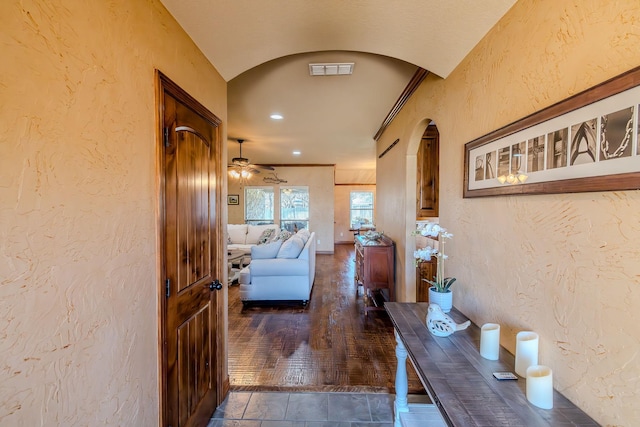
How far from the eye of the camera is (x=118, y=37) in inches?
41.3

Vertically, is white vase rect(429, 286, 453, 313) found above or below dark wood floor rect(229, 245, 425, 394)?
above

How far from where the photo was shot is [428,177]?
136 inches

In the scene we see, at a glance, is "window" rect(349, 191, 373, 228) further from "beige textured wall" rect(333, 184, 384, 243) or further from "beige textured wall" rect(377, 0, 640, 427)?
"beige textured wall" rect(377, 0, 640, 427)

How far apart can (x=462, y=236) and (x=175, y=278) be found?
168 cm

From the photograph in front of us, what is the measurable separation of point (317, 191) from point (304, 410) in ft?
21.2

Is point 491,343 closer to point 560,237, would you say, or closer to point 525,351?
point 525,351

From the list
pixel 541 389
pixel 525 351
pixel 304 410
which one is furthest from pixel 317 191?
pixel 541 389

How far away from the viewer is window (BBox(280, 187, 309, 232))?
817 centimetres

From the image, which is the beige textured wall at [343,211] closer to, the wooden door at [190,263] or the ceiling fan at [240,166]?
the ceiling fan at [240,166]

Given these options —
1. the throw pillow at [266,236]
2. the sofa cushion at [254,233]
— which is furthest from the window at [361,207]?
the throw pillow at [266,236]

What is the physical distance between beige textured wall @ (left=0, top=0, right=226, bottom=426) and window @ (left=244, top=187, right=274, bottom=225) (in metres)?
7.02

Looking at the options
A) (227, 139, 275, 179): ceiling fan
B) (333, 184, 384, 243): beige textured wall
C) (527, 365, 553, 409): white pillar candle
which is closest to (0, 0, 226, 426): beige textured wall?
(527, 365, 553, 409): white pillar candle

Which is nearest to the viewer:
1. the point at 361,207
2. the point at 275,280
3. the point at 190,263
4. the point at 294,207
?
the point at 190,263

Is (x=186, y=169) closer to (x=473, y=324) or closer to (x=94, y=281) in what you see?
(x=94, y=281)
